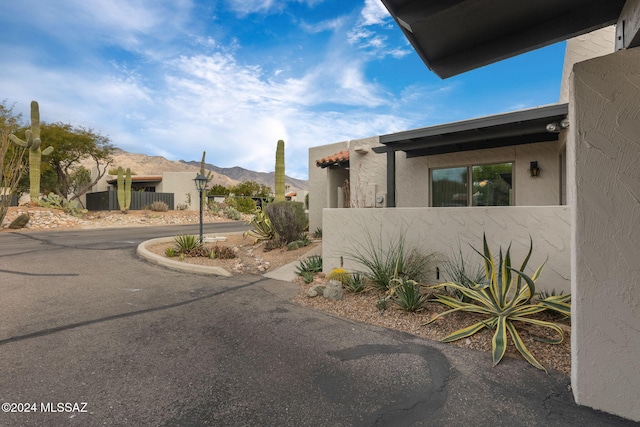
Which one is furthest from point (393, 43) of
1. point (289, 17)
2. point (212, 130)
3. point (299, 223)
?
point (212, 130)

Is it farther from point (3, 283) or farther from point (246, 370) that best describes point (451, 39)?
point (3, 283)

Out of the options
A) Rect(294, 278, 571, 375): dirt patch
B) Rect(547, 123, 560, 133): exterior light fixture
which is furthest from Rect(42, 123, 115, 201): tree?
Rect(547, 123, 560, 133): exterior light fixture

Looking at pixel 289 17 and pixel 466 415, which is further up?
pixel 289 17

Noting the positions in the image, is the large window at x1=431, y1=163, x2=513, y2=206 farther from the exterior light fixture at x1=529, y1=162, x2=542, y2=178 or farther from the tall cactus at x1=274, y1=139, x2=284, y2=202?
the tall cactus at x1=274, y1=139, x2=284, y2=202

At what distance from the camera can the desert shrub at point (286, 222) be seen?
1097cm

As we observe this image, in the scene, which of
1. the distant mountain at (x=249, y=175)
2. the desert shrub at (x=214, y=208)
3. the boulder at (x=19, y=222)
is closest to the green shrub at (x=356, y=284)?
the boulder at (x=19, y=222)

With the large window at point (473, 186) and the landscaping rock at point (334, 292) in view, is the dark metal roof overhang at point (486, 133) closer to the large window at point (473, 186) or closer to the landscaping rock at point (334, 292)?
the large window at point (473, 186)

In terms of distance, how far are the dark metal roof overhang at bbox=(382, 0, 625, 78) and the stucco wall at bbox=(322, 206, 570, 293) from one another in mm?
2991

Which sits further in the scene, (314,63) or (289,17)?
(314,63)

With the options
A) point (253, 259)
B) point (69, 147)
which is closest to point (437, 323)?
point (253, 259)

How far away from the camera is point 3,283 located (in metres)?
6.70

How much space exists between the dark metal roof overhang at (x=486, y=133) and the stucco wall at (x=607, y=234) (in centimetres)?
460

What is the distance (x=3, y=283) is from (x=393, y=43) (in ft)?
39.1

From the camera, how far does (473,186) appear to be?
30.9 feet
